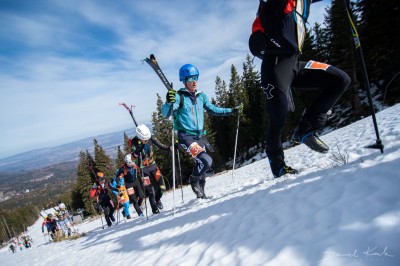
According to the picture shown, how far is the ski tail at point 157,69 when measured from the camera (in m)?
6.59

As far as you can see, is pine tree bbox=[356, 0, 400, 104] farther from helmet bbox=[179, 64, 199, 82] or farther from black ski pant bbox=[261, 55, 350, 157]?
black ski pant bbox=[261, 55, 350, 157]

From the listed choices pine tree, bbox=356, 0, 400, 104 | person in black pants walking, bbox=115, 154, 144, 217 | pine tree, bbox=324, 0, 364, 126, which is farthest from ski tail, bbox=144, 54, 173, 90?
pine tree, bbox=324, 0, 364, 126

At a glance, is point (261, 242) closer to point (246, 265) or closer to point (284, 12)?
point (246, 265)

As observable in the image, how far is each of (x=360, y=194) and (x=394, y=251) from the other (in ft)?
2.75

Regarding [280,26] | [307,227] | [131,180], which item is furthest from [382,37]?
[307,227]

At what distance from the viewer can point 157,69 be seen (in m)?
6.62

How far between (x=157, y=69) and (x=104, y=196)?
8507 mm

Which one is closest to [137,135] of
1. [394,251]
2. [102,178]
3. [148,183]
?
[148,183]

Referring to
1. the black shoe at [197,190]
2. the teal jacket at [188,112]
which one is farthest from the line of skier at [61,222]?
the teal jacket at [188,112]

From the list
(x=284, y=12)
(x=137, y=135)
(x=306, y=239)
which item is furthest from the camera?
(x=137, y=135)

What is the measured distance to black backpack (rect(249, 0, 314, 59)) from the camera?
3059 millimetres

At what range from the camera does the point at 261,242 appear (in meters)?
2.27

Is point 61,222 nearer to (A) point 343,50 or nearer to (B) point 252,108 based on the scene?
(A) point 343,50

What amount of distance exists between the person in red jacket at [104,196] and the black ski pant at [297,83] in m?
10.9
